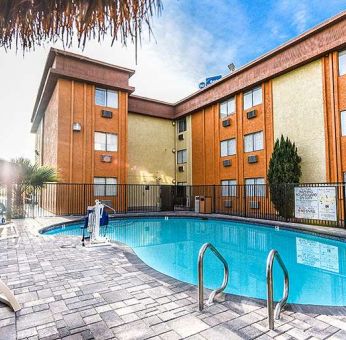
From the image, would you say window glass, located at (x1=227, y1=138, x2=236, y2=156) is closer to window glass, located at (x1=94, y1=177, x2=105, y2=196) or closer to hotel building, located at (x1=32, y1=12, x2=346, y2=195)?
hotel building, located at (x1=32, y1=12, x2=346, y2=195)

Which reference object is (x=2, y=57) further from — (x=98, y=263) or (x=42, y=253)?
(x=42, y=253)

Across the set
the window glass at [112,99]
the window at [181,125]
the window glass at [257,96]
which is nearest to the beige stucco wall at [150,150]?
the window at [181,125]

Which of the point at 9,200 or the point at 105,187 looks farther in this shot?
the point at 105,187

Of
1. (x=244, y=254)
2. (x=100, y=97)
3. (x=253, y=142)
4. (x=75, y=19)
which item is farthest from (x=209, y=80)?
(x=75, y=19)

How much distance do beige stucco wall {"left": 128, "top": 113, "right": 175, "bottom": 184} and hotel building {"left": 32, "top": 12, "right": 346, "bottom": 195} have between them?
79mm

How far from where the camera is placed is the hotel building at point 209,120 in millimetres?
12461

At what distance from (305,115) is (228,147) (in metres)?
5.60

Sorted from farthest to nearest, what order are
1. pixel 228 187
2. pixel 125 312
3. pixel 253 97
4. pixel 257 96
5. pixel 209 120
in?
pixel 209 120, pixel 228 187, pixel 253 97, pixel 257 96, pixel 125 312

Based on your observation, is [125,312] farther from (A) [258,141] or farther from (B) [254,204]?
(A) [258,141]

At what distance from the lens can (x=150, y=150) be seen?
21.2m

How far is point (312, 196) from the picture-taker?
11625 millimetres

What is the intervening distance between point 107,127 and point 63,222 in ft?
25.4

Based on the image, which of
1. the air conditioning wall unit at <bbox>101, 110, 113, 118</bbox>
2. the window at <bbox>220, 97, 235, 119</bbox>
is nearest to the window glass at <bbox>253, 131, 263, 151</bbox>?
the window at <bbox>220, 97, 235, 119</bbox>

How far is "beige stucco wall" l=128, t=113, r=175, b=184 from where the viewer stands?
20344mm
